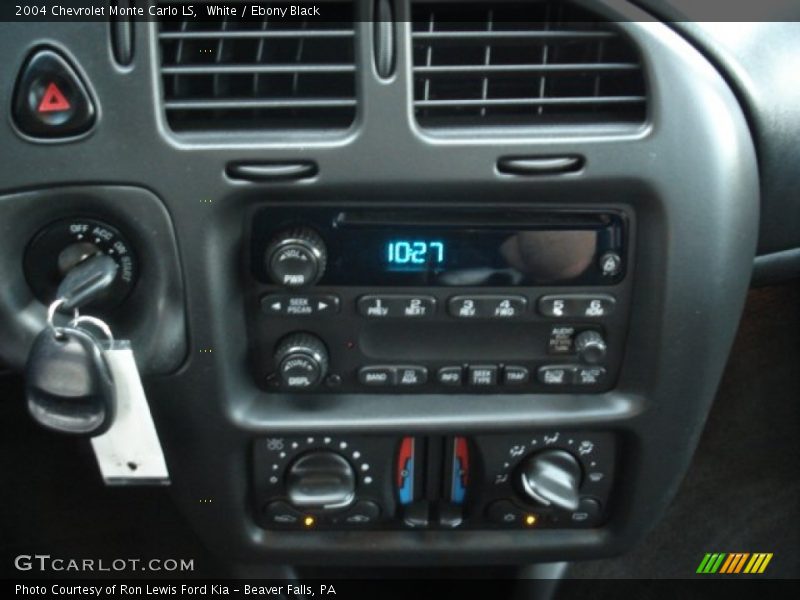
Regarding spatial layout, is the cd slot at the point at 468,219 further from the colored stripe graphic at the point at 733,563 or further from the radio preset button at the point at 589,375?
the colored stripe graphic at the point at 733,563

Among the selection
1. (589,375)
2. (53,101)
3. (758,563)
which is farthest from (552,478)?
(758,563)

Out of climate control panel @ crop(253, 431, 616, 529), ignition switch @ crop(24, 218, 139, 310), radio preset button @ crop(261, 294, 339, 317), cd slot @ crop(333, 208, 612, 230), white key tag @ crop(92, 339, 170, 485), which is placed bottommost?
climate control panel @ crop(253, 431, 616, 529)

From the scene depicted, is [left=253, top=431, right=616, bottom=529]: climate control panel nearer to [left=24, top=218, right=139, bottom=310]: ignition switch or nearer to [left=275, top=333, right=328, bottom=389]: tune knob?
[left=275, top=333, right=328, bottom=389]: tune knob

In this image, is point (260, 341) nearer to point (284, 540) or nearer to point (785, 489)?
point (284, 540)

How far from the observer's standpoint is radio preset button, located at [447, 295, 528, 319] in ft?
2.93

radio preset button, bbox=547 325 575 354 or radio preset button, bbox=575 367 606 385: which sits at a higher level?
radio preset button, bbox=547 325 575 354

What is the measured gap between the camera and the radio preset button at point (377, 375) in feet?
3.04

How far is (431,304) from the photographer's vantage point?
0.89m

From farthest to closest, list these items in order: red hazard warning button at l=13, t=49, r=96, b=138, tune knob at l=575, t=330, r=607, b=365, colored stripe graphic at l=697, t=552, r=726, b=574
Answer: colored stripe graphic at l=697, t=552, r=726, b=574 < tune knob at l=575, t=330, r=607, b=365 < red hazard warning button at l=13, t=49, r=96, b=138

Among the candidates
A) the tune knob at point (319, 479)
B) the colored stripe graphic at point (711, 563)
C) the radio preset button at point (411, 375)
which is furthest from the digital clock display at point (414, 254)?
the colored stripe graphic at point (711, 563)

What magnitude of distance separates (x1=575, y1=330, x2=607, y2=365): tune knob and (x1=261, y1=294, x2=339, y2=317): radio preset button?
0.76 ft

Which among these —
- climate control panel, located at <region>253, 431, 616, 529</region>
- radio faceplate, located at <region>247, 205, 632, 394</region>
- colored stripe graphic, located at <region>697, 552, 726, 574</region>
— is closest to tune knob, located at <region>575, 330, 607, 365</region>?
radio faceplate, located at <region>247, 205, 632, 394</region>

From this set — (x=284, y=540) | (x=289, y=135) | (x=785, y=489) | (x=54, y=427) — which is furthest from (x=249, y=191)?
(x=785, y=489)

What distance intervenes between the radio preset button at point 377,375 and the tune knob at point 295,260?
0.37 feet
